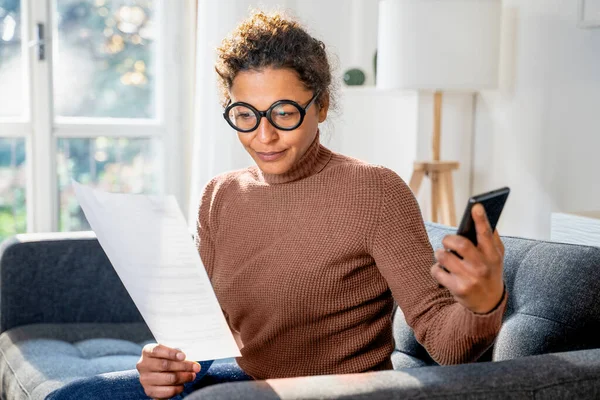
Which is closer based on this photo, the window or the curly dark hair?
the curly dark hair

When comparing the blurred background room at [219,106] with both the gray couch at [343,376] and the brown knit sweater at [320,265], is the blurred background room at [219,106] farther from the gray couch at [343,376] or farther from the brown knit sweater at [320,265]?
the brown knit sweater at [320,265]

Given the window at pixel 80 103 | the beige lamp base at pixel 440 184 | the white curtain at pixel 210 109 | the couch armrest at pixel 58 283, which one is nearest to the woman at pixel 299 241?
the couch armrest at pixel 58 283

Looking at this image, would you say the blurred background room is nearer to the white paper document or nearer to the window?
the window

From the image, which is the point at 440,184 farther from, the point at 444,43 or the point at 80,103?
the point at 80,103

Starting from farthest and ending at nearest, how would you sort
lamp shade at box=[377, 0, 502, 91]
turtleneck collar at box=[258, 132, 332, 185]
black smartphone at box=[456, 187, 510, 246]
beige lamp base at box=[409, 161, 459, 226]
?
beige lamp base at box=[409, 161, 459, 226] < lamp shade at box=[377, 0, 502, 91] < turtleneck collar at box=[258, 132, 332, 185] < black smartphone at box=[456, 187, 510, 246]

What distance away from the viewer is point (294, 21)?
1414mm

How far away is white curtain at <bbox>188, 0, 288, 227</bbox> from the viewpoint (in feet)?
11.5

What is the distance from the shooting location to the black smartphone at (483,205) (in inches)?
35.5

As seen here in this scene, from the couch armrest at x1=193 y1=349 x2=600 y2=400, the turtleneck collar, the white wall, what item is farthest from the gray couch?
the white wall

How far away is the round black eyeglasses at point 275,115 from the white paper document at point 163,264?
26 centimetres

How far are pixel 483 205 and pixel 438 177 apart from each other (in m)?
2.27

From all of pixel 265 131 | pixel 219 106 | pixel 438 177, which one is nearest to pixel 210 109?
pixel 219 106

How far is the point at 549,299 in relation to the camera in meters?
1.42

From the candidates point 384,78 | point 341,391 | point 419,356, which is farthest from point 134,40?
point 341,391
